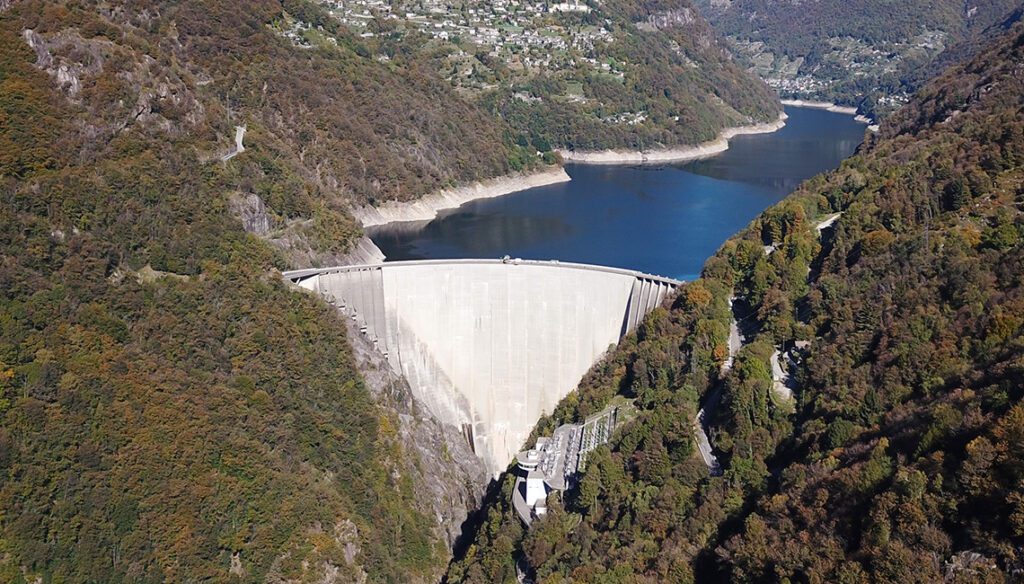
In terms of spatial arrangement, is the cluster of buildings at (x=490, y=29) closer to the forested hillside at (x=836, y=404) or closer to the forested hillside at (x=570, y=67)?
the forested hillside at (x=570, y=67)

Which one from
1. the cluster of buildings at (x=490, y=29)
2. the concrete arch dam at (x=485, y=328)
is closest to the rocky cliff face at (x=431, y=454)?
the concrete arch dam at (x=485, y=328)

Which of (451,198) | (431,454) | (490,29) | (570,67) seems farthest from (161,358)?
(490,29)

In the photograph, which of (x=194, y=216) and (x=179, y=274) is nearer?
(x=179, y=274)

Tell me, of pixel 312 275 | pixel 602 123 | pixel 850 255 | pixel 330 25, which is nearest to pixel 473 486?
pixel 312 275

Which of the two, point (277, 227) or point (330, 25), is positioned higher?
point (330, 25)

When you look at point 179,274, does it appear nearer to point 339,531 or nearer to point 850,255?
point 339,531

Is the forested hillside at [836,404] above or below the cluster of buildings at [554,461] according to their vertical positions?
above

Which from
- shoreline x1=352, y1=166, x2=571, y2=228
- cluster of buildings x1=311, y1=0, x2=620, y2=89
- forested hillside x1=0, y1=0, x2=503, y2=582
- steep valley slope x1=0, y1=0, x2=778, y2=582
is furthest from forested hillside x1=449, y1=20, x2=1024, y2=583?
cluster of buildings x1=311, y1=0, x2=620, y2=89
